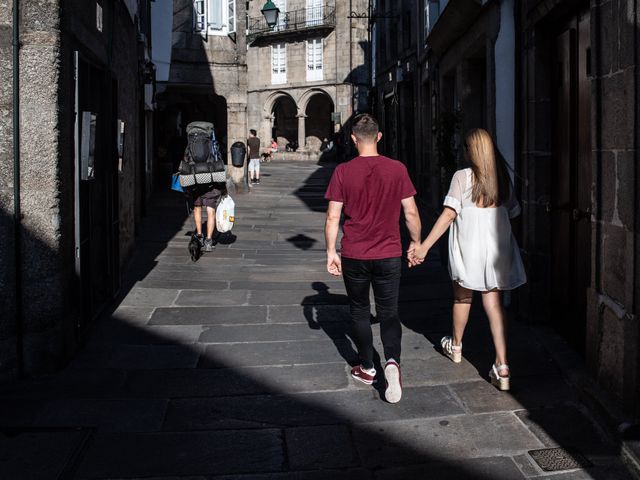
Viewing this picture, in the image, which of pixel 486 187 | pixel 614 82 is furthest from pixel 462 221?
pixel 614 82

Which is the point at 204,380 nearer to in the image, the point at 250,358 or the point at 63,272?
the point at 250,358

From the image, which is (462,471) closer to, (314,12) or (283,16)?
(314,12)

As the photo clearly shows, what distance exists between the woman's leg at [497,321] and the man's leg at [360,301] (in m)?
0.74

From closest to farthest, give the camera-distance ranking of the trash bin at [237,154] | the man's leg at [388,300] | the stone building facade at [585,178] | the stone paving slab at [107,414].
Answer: the stone building facade at [585,178]
the stone paving slab at [107,414]
the man's leg at [388,300]
the trash bin at [237,154]

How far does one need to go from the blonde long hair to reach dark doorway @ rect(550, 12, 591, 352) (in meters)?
0.95

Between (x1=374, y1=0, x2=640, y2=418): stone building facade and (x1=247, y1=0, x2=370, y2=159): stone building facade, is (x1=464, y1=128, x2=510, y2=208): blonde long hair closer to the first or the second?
(x1=374, y1=0, x2=640, y2=418): stone building facade

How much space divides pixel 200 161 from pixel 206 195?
49 centimetres

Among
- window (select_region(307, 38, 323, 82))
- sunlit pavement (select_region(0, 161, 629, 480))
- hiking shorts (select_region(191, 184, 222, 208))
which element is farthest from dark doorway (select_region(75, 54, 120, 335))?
window (select_region(307, 38, 323, 82))

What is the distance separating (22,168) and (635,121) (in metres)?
3.52

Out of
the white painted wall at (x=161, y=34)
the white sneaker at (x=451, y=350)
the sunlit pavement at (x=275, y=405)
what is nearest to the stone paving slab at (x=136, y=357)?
the sunlit pavement at (x=275, y=405)

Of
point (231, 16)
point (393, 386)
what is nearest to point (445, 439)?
point (393, 386)

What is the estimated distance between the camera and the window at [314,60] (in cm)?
4125

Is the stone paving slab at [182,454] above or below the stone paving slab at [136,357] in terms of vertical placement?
below

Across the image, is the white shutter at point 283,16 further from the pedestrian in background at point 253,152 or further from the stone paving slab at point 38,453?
the stone paving slab at point 38,453
